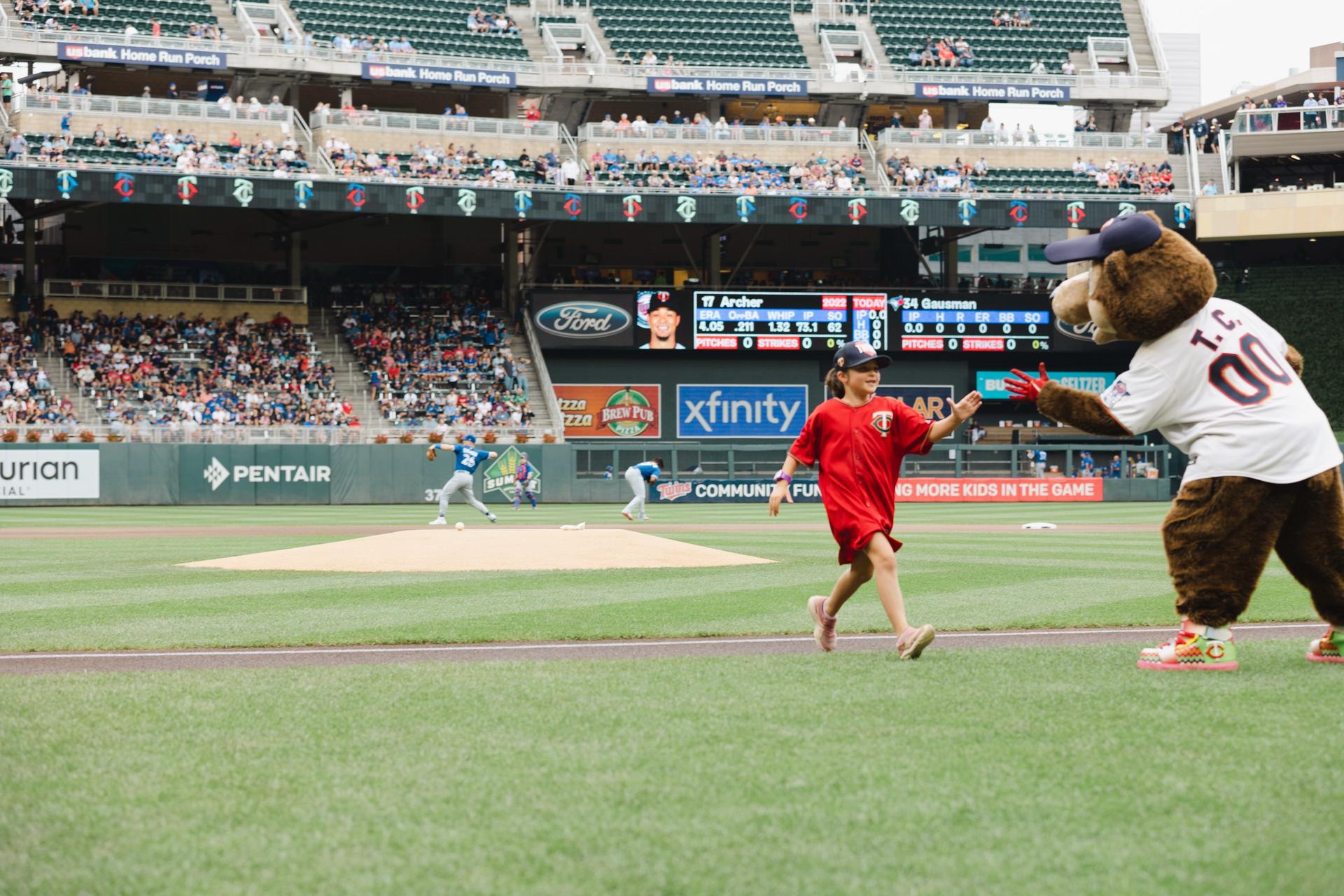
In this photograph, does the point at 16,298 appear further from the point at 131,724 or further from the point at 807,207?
the point at 131,724

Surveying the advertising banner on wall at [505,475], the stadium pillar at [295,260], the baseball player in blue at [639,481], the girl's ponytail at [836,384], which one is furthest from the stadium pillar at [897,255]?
the girl's ponytail at [836,384]

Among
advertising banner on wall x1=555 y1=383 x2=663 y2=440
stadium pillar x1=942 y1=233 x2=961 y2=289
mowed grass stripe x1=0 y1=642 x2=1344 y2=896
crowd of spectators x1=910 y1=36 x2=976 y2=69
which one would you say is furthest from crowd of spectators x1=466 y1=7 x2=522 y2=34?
mowed grass stripe x1=0 y1=642 x2=1344 y2=896

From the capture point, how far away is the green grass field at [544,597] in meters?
10.1

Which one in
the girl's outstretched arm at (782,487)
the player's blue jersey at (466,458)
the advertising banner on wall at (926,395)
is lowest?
the girl's outstretched arm at (782,487)

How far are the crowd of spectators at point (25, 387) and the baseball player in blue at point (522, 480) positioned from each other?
1125 centimetres

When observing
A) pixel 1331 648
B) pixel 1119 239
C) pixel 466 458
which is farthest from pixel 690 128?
pixel 1331 648

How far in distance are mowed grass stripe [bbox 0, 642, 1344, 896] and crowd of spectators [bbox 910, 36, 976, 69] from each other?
45.1 meters

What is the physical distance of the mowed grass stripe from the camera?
3.85 meters

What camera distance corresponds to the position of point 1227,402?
7188 millimetres

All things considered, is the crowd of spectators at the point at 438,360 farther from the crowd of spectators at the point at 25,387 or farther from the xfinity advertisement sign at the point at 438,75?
the crowd of spectators at the point at 25,387

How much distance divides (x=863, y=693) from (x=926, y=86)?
44.5 m

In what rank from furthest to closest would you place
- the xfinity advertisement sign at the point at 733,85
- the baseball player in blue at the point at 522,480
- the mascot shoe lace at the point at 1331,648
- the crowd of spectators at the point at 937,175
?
the xfinity advertisement sign at the point at 733,85 → the crowd of spectators at the point at 937,175 → the baseball player in blue at the point at 522,480 → the mascot shoe lace at the point at 1331,648

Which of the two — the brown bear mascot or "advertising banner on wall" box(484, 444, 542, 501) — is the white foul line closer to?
the brown bear mascot

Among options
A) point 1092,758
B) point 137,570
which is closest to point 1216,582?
point 1092,758
